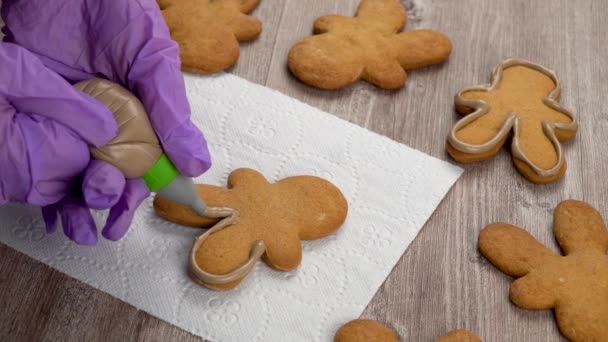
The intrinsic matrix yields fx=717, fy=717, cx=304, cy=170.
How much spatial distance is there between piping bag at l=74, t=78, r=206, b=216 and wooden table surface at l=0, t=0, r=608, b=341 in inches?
8.2

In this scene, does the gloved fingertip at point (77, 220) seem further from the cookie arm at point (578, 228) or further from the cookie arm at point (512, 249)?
the cookie arm at point (578, 228)

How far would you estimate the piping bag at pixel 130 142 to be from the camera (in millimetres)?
714

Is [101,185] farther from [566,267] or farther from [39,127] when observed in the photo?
[566,267]

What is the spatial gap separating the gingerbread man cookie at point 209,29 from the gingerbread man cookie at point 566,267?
0.47 meters

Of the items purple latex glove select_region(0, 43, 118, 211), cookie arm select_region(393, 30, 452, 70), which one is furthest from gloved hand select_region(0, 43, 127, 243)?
cookie arm select_region(393, 30, 452, 70)

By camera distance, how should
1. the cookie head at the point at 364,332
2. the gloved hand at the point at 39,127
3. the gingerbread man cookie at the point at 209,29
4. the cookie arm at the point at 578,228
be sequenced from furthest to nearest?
the gingerbread man cookie at the point at 209,29 → the cookie arm at the point at 578,228 → the cookie head at the point at 364,332 → the gloved hand at the point at 39,127

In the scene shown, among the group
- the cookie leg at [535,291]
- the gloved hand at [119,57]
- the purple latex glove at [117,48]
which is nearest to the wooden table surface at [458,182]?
the cookie leg at [535,291]

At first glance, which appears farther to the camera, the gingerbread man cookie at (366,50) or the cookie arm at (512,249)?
the gingerbread man cookie at (366,50)

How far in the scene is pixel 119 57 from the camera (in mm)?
769

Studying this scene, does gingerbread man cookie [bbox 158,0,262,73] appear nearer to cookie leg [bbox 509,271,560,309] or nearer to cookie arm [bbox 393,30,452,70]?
cookie arm [bbox 393,30,452,70]

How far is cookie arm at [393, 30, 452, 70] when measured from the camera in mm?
1138

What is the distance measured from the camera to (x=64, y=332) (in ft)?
2.80

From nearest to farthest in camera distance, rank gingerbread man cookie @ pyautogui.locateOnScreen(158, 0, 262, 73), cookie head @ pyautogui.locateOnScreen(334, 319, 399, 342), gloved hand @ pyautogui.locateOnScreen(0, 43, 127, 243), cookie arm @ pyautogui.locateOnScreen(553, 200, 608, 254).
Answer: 1. gloved hand @ pyautogui.locateOnScreen(0, 43, 127, 243)
2. cookie head @ pyautogui.locateOnScreen(334, 319, 399, 342)
3. cookie arm @ pyautogui.locateOnScreen(553, 200, 608, 254)
4. gingerbread man cookie @ pyautogui.locateOnScreen(158, 0, 262, 73)

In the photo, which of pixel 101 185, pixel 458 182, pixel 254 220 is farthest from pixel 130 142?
pixel 458 182
